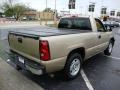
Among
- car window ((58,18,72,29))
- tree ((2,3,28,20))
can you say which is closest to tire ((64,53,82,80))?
car window ((58,18,72,29))

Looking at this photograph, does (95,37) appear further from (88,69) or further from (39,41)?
(39,41)

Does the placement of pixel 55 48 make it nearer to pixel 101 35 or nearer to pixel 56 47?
pixel 56 47

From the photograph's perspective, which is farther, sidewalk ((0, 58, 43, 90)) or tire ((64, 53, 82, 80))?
tire ((64, 53, 82, 80))

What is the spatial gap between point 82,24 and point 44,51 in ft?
8.13

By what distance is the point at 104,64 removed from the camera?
6.19 meters

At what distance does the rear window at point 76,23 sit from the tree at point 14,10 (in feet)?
210

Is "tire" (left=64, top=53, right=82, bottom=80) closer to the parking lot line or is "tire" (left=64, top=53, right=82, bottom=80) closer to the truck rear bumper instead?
the parking lot line

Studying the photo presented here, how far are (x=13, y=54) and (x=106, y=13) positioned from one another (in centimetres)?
5482

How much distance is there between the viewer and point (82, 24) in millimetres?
5668

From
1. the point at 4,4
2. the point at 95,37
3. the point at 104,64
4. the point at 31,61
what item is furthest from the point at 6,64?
the point at 4,4

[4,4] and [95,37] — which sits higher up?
[4,4]

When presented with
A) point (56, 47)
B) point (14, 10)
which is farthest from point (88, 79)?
point (14, 10)

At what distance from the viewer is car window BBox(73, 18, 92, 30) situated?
5508 mm

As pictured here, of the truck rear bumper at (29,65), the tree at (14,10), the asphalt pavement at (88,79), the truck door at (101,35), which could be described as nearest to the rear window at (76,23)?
the truck door at (101,35)
